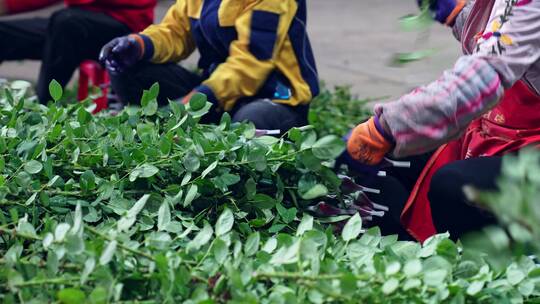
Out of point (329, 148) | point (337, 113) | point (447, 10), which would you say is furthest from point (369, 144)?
point (337, 113)

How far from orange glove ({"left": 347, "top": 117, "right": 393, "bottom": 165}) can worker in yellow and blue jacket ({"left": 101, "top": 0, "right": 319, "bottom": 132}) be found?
87 centimetres

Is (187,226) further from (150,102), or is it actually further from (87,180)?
(150,102)

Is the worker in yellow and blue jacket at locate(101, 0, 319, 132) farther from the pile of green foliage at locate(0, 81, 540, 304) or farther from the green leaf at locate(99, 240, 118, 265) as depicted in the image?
the green leaf at locate(99, 240, 118, 265)

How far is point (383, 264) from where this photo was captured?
195 centimetres

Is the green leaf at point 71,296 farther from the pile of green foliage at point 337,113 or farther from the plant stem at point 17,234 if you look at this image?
the pile of green foliage at point 337,113

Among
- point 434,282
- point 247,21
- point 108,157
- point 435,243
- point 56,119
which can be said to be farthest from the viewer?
point 247,21

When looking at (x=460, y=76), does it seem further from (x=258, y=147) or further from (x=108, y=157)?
(x=108, y=157)

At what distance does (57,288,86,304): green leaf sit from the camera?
177cm

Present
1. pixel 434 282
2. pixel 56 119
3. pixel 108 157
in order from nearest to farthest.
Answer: pixel 434 282 → pixel 108 157 → pixel 56 119

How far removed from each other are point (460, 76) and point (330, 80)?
4.12 meters

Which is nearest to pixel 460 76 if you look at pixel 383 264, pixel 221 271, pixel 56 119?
pixel 383 264

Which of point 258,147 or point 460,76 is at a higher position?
point 460,76

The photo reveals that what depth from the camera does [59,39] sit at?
444 cm

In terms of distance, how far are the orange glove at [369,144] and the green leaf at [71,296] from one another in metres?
0.91
